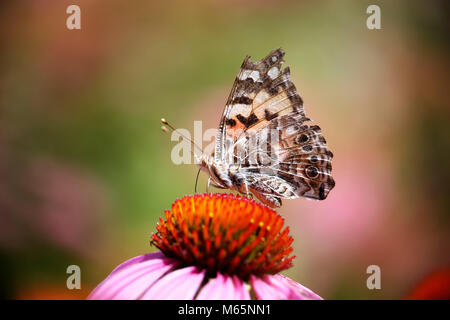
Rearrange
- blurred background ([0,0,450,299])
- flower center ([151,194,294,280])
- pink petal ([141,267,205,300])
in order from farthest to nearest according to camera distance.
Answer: blurred background ([0,0,450,299]) → flower center ([151,194,294,280]) → pink petal ([141,267,205,300])

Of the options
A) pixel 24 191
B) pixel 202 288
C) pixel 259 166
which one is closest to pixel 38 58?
pixel 24 191

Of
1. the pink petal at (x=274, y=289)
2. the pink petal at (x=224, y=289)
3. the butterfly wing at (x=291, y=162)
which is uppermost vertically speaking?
the butterfly wing at (x=291, y=162)

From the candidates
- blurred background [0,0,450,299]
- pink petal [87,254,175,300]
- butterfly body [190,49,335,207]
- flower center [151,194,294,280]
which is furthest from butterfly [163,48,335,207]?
blurred background [0,0,450,299]

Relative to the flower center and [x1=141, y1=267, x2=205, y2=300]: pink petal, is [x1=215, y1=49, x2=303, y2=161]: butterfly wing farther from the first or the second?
[x1=141, y1=267, x2=205, y2=300]: pink petal

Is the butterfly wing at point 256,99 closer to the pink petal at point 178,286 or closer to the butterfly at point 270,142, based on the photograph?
the butterfly at point 270,142

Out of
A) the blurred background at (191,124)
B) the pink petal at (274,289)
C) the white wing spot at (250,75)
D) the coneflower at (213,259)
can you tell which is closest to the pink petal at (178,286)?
the coneflower at (213,259)

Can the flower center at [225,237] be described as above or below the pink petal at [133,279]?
above

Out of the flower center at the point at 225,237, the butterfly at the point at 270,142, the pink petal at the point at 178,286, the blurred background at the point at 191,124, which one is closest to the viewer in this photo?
the pink petal at the point at 178,286

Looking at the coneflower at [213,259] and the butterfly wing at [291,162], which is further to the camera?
the butterfly wing at [291,162]

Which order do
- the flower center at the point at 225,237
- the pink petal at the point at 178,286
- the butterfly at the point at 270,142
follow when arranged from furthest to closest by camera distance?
the butterfly at the point at 270,142
the flower center at the point at 225,237
the pink petal at the point at 178,286
